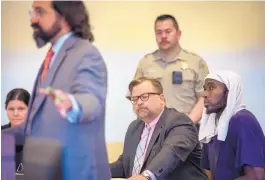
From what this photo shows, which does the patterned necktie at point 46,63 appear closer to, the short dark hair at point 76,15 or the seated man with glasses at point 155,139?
the short dark hair at point 76,15

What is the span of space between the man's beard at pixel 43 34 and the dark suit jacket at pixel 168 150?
2.68 ft

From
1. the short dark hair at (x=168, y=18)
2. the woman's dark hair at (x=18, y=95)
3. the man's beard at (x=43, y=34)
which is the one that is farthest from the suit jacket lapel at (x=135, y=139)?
the man's beard at (x=43, y=34)

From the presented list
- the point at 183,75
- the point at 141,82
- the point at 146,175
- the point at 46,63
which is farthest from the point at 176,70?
the point at 46,63

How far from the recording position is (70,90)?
1465mm

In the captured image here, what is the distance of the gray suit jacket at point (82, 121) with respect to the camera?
1.47 meters

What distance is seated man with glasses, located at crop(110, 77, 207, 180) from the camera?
230cm

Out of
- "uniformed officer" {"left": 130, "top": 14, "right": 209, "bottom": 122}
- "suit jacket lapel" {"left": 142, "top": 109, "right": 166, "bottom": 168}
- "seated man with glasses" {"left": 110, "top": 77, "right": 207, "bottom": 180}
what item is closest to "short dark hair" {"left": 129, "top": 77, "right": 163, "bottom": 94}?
"seated man with glasses" {"left": 110, "top": 77, "right": 207, "bottom": 180}

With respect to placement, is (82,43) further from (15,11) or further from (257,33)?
(257,33)

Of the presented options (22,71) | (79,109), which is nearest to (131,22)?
(22,71)

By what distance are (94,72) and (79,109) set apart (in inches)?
4.8

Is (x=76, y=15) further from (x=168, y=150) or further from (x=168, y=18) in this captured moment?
(x=168, y=18)

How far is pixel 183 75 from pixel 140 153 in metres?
0.61

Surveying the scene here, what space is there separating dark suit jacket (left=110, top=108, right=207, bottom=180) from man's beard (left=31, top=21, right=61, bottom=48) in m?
0.82

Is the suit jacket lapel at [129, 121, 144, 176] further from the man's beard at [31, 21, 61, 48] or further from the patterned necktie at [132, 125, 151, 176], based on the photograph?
the man's beard at [31, 21, 61, 48]
